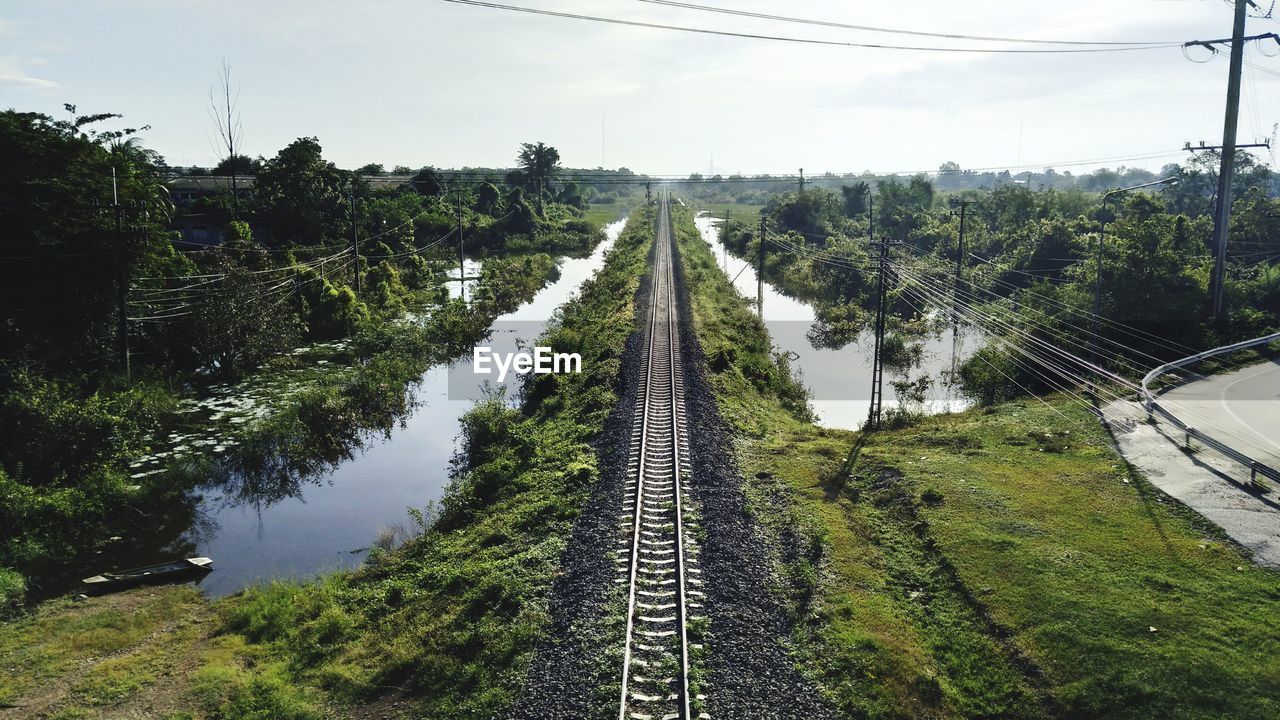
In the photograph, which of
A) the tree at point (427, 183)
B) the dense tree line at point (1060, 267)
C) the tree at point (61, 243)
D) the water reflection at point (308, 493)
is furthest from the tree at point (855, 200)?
the tree at point (61, 243)

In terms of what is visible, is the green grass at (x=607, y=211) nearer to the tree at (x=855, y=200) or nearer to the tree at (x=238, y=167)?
the tree at (x=855, y=200)

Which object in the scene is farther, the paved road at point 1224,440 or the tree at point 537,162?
the tree at point 537,162

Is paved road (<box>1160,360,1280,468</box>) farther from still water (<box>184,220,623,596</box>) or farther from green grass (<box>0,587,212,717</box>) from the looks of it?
green grass (<box>0,587,212,717</box>)

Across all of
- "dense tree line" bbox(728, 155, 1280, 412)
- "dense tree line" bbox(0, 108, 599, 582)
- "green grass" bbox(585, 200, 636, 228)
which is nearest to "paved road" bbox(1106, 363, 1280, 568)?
"dense tree line" bbox(728, 155, 1280, 412)

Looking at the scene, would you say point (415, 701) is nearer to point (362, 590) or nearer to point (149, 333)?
point (362, 590)

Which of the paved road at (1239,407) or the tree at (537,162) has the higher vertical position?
the tree at (537,162)

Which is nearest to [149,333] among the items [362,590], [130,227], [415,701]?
[130,227]
